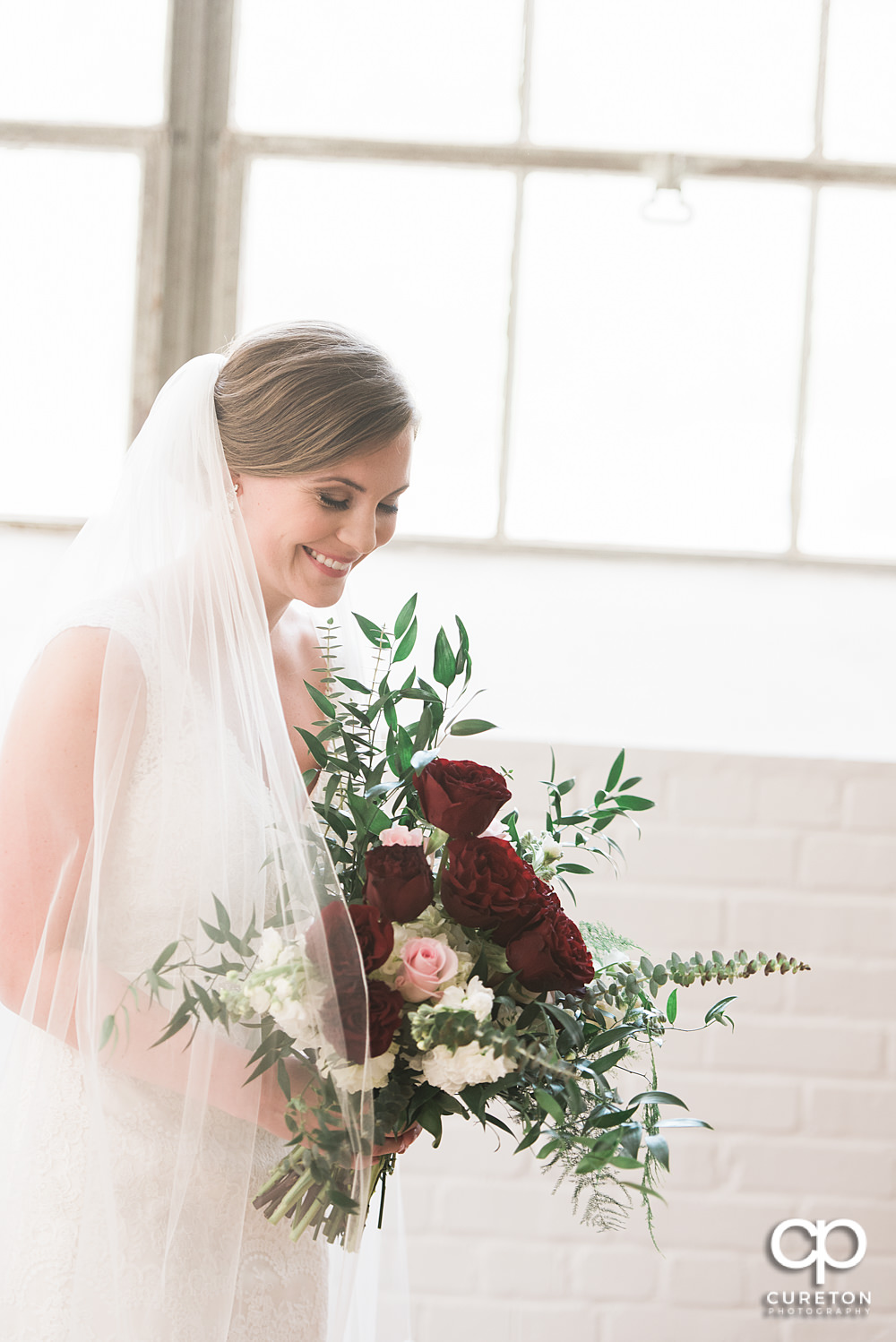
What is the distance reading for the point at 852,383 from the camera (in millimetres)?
2514

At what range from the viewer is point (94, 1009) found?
3.82 ft

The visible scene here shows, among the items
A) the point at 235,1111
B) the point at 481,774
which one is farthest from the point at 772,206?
the point at 235,1111

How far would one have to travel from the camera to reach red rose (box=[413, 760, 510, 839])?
3.62 feet

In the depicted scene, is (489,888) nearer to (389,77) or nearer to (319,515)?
(319,515)

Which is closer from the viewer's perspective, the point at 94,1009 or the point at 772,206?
the point at 94,1009

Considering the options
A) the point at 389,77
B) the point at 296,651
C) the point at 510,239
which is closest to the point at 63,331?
the point at 389,77

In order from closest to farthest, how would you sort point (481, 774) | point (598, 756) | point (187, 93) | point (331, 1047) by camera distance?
point (331, 1047)
point (481, 774)
point (598, 756)
point (187, 93)

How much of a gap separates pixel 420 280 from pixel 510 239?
21 centimetres

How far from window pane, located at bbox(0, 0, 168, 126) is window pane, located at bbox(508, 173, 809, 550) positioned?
903 millimetres

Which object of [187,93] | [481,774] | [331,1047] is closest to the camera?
[331,1047]

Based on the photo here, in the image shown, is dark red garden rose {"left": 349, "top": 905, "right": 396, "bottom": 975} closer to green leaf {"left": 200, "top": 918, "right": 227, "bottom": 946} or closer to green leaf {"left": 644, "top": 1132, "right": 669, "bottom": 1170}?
green leaf {"left": 200, "top": 918, "right": 227, "bottom": 946}

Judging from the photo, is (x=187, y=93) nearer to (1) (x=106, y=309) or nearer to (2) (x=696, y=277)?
(1) (x=106, y=309)

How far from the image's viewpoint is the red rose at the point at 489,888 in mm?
1072

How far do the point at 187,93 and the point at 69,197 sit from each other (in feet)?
1.12
